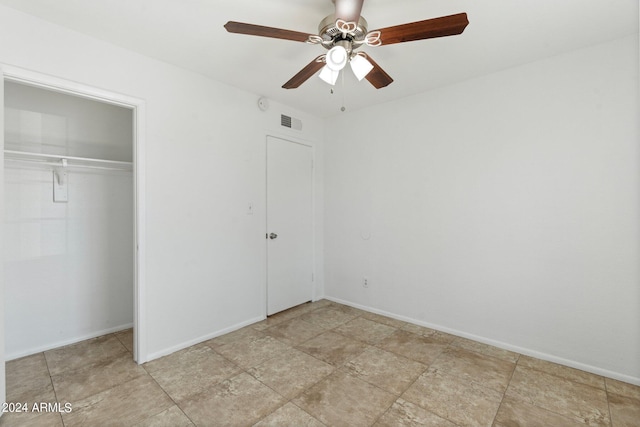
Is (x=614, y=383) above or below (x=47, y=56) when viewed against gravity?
below

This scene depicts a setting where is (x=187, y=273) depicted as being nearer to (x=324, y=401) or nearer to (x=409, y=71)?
(x=324, y=401)

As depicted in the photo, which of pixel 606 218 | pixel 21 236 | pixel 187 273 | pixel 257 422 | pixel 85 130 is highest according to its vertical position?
pixel 85 130

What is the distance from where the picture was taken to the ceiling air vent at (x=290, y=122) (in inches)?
145

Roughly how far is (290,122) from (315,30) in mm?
1664

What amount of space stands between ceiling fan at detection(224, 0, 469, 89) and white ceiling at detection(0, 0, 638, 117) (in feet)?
0.74

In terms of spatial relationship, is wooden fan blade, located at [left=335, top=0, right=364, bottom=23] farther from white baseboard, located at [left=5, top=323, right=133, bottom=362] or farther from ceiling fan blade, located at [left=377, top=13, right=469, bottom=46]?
white baseboard, located at [left=5, top=323, right=133, bottom=362]

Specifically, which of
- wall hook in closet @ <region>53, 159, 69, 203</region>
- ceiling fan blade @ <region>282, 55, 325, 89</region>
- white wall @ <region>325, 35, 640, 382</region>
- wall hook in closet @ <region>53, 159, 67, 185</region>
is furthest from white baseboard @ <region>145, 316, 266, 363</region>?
ceiling fan blade @ <region>282, 55, 325, 89</region>

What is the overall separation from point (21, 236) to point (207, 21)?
2498mm

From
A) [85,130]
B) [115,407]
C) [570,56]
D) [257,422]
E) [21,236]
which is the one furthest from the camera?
[85,130]

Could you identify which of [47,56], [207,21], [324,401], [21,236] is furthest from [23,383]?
[207,21]

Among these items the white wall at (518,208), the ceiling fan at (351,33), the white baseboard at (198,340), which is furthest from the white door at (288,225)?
the ceiling fan at (351,33)

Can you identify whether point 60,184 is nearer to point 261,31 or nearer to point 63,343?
point 63,343

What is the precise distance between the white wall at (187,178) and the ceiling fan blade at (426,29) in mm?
1953

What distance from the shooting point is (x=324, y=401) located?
6.68 feet
